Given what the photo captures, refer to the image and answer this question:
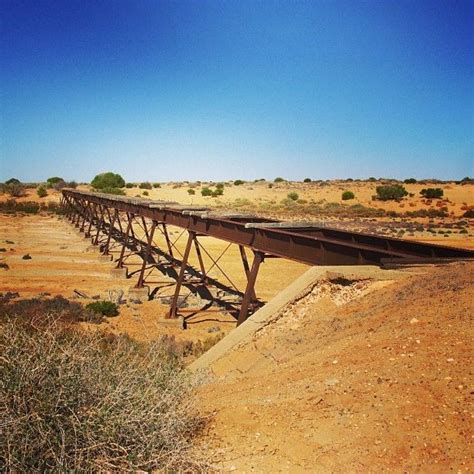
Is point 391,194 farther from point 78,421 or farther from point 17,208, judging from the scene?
point 78,421

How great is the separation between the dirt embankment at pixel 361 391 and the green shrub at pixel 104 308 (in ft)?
24.1

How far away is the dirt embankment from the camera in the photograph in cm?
327

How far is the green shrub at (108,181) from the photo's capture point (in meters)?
69.4

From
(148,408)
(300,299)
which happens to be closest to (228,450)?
(148,408)

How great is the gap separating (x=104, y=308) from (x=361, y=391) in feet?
33.1

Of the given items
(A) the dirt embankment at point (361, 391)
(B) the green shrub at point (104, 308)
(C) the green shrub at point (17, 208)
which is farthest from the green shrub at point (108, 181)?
(A) the dirt embankment at point (361, 391)

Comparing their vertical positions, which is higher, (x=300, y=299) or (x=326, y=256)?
(x=326, y=256)

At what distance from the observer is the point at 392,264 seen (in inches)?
260

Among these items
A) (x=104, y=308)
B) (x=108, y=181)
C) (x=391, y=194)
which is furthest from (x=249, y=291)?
(x=108, y=181)

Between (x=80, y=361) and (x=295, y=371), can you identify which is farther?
(x=295, y=371)

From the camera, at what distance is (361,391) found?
396cm

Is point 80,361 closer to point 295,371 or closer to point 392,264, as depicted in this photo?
point 295,371

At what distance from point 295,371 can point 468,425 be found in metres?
2.00

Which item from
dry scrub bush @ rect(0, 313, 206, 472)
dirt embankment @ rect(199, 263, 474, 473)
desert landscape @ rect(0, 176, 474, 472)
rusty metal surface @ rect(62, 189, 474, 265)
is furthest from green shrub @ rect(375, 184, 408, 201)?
dry scrub bush @ rect(0, 313, 206, 472)
